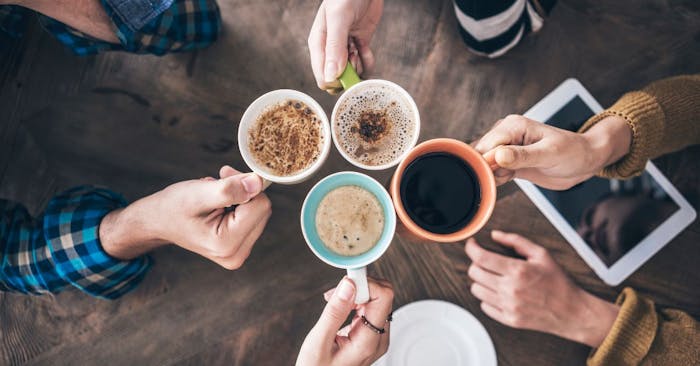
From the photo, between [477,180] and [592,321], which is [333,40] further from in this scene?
[592,321]

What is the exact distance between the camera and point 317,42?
101cm

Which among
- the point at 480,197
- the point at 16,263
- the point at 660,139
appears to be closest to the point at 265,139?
the point at 480,197

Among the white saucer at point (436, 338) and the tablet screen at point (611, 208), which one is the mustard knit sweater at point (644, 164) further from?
the white saucer at point (436, 338)

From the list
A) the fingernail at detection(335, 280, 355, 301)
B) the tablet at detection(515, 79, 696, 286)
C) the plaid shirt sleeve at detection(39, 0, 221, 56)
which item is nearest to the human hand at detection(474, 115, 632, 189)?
the tablet at detection(515, 79, 696, 286)

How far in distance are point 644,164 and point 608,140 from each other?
15 cm

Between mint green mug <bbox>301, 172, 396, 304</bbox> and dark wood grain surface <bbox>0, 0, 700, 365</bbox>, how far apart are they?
236 millimetres

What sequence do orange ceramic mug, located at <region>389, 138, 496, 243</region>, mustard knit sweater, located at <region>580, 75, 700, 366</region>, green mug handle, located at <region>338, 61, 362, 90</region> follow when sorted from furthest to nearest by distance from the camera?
mustard knit sweater, located at <region>580, 75, 700, 366</region> → green mug handle, located at <region>338, 61, 362, 90</region> → orange ceramic mug, located at <region>389, 138, 496, 243</region>

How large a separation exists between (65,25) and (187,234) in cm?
60

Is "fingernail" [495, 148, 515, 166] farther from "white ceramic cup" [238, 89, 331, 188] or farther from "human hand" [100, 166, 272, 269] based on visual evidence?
"human hand" [100, 166, 272, 269]

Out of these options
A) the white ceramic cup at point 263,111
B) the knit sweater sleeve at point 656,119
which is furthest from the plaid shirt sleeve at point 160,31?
the knit sweater sleeve at point 656,119

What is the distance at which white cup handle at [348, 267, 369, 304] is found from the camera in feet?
3.10

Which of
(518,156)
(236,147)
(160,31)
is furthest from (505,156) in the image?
(160,31)

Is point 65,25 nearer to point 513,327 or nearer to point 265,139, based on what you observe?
point 265,139

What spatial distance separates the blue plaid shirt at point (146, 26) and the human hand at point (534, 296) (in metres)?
0.96
